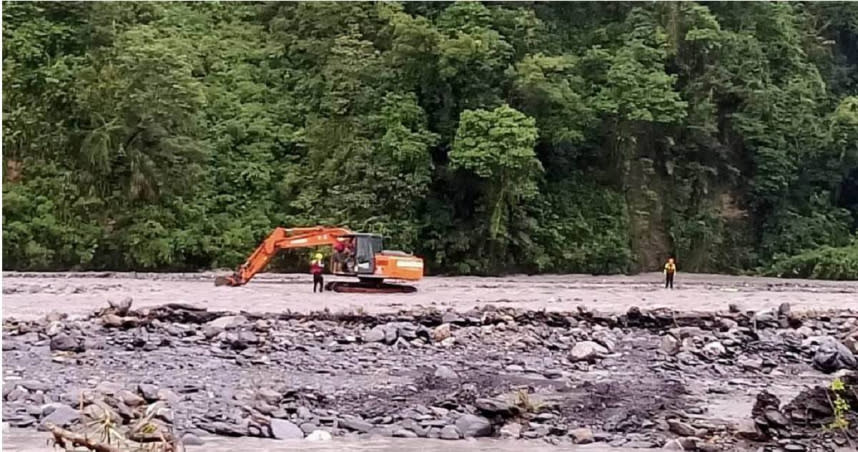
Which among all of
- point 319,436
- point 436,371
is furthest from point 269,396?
point 436,371

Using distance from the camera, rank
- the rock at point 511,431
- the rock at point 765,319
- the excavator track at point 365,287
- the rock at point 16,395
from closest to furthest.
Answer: the rock at point 511,431 < the rock at point 16,395 < the rock at point 765,319 < the excavator track at point 365,287

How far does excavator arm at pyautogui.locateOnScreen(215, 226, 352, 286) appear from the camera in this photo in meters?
19.1

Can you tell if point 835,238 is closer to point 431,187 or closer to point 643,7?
point 643,7

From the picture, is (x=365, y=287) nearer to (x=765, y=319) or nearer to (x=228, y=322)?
(x=228, y=322)

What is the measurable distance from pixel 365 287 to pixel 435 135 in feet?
32.1

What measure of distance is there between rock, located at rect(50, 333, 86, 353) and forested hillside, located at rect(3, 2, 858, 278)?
1606 centimetres

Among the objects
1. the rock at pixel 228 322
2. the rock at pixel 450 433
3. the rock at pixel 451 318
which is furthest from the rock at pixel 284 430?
the rock at pixel 451 318

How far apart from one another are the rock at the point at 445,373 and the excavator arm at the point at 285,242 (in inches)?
346

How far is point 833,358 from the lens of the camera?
1165cm

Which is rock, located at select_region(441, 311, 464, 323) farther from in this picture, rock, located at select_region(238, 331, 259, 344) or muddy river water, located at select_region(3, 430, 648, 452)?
muddy river water, located at select_region(3, 430, 648, 452)

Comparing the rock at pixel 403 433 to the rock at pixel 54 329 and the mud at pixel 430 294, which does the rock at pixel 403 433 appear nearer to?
the rock at pixel 54 329

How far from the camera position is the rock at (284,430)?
22.8ft

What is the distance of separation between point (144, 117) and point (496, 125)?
940 centimetres

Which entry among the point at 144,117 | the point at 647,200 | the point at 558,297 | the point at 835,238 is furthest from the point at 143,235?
the point at 835,238
